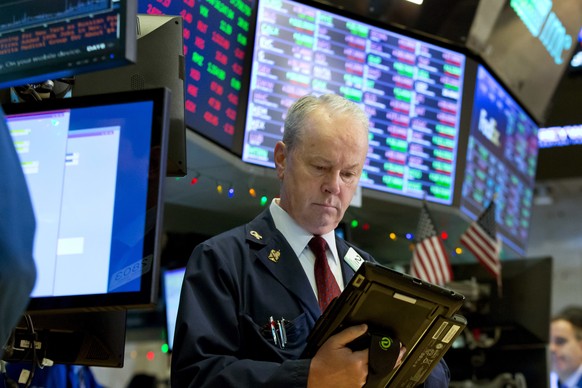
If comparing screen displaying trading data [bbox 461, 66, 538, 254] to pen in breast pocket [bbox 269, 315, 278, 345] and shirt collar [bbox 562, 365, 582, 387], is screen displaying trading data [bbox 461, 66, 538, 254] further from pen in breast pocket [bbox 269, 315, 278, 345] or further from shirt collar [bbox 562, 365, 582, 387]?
pen in breast pocket [bbox 269, 315, 278, 345]

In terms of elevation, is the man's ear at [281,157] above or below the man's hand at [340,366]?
above

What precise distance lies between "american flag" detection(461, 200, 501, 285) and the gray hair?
312 centimetres

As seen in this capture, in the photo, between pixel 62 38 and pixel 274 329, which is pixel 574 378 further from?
pixel 62 38

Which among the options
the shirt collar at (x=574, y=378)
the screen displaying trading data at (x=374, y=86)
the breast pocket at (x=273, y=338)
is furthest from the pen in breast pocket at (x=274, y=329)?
the shirt collar at (x=574, y=378)

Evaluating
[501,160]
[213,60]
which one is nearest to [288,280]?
[213,60]

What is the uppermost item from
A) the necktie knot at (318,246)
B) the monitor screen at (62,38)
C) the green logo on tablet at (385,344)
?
the monitor screen at (62,38)

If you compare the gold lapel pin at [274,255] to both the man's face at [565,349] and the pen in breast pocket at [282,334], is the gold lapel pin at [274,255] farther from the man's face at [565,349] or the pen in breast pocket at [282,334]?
the man's face at [565,349]

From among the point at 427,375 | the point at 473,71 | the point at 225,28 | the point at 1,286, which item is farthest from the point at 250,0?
the point at 1,286

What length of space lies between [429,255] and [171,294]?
5.53 ft

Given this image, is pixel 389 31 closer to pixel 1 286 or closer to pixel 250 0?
pixel 250 0

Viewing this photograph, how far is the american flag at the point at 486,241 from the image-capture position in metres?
5.85

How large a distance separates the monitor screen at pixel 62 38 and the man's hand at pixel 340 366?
0.86 meters

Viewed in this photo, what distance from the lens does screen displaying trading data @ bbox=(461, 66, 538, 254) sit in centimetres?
622

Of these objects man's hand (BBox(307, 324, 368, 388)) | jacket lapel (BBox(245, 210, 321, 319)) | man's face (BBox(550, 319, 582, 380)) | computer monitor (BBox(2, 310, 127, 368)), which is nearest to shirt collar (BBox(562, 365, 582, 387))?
man's face (BBox(550, 319, 582, 380))
